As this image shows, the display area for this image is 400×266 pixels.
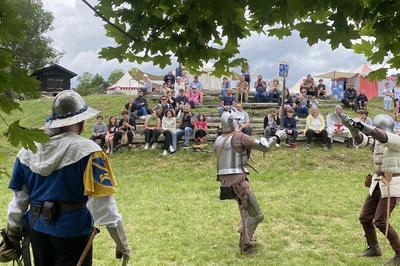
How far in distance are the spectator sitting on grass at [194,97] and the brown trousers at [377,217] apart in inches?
481

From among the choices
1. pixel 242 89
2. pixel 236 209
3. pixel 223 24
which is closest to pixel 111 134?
pixel 242 89

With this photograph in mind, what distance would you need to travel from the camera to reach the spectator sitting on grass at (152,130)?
14.6m

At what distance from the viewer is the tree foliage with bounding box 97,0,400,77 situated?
8.05ft

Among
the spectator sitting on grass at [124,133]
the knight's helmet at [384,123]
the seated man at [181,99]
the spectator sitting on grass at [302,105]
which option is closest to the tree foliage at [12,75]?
the knight's helmet at [384,123]

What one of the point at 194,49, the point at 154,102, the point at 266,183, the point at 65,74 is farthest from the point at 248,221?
the point at 65,74

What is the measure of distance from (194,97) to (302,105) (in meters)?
4.05

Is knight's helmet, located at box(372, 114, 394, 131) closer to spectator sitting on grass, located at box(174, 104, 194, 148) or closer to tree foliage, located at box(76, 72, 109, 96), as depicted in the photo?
spectator sitting on grass, located at box(174, 104, 194, 148)

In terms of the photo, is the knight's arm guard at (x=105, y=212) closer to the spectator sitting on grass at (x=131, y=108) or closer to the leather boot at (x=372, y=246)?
the leather boot at (x=372, y=246)

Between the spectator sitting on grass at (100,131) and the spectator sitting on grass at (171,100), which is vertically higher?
the spectator sitting on grass at (171,100)

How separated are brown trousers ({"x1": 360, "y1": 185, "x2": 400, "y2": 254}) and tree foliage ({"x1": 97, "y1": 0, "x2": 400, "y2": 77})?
10.8 ft

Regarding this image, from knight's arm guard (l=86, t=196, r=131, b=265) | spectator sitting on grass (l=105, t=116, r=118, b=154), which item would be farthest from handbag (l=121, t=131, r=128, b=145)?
knight's arm guard (l=86, t=196, r=131, b=265)

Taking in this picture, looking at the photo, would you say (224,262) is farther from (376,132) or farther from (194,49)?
(194,49)

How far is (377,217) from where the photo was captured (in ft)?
20.6

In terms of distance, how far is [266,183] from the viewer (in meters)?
11.9
